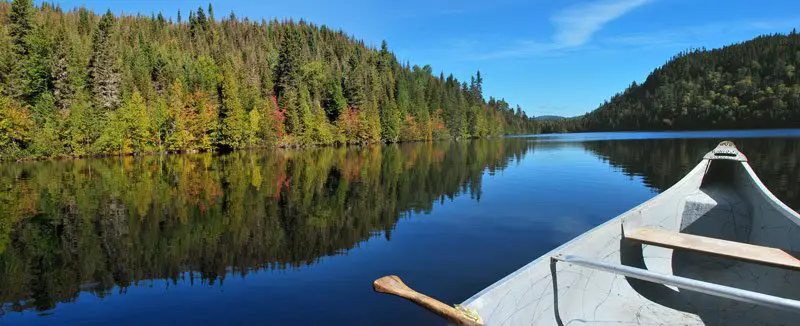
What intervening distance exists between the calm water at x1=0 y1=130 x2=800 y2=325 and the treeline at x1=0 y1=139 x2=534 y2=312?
0.20 feet

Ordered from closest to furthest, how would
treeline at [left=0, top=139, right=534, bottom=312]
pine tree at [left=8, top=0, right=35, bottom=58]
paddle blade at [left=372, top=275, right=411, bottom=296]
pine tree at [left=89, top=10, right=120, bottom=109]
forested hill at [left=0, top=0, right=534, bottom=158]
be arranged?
paddle blade at [left=372, top=275, right=411, bottom=296] → treeline at [left=0, top=139, right=534, bottom=312] → forested hill at [left=0, top=0, right=534, bottom=158] → pine tree at [left=8, top=0, right=35, bottom=58] → pine tree at [left=89, top=10, right=120, bottom=109]

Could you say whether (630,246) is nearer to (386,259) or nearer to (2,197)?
(386,259)

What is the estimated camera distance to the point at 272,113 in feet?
252

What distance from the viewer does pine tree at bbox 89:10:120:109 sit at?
60.7m

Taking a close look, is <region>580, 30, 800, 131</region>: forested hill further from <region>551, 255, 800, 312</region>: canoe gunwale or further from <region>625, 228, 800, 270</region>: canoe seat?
<region>551, 255, 800, 312</region>: canoe gunwale

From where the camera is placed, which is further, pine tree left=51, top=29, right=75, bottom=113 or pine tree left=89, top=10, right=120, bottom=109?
pine tree left=89, top=10, right=120, bottom=109

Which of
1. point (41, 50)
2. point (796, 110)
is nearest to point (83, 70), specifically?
point (41, 50)

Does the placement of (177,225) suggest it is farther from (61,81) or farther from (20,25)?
(20,25)

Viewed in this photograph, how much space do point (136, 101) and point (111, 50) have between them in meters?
14.6

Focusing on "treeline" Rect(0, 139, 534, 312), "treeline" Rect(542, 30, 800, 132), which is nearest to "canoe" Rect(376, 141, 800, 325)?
"treeline" Rect(0, 139, 534, 312)

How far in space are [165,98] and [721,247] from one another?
238 ft

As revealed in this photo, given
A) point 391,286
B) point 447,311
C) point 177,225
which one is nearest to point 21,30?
point 177,225

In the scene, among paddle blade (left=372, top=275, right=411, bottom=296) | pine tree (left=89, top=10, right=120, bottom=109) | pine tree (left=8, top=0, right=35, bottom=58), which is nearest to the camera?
paddle blade (left=372, top=275, right=411, bottom=296)

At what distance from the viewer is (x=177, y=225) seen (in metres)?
14.3
